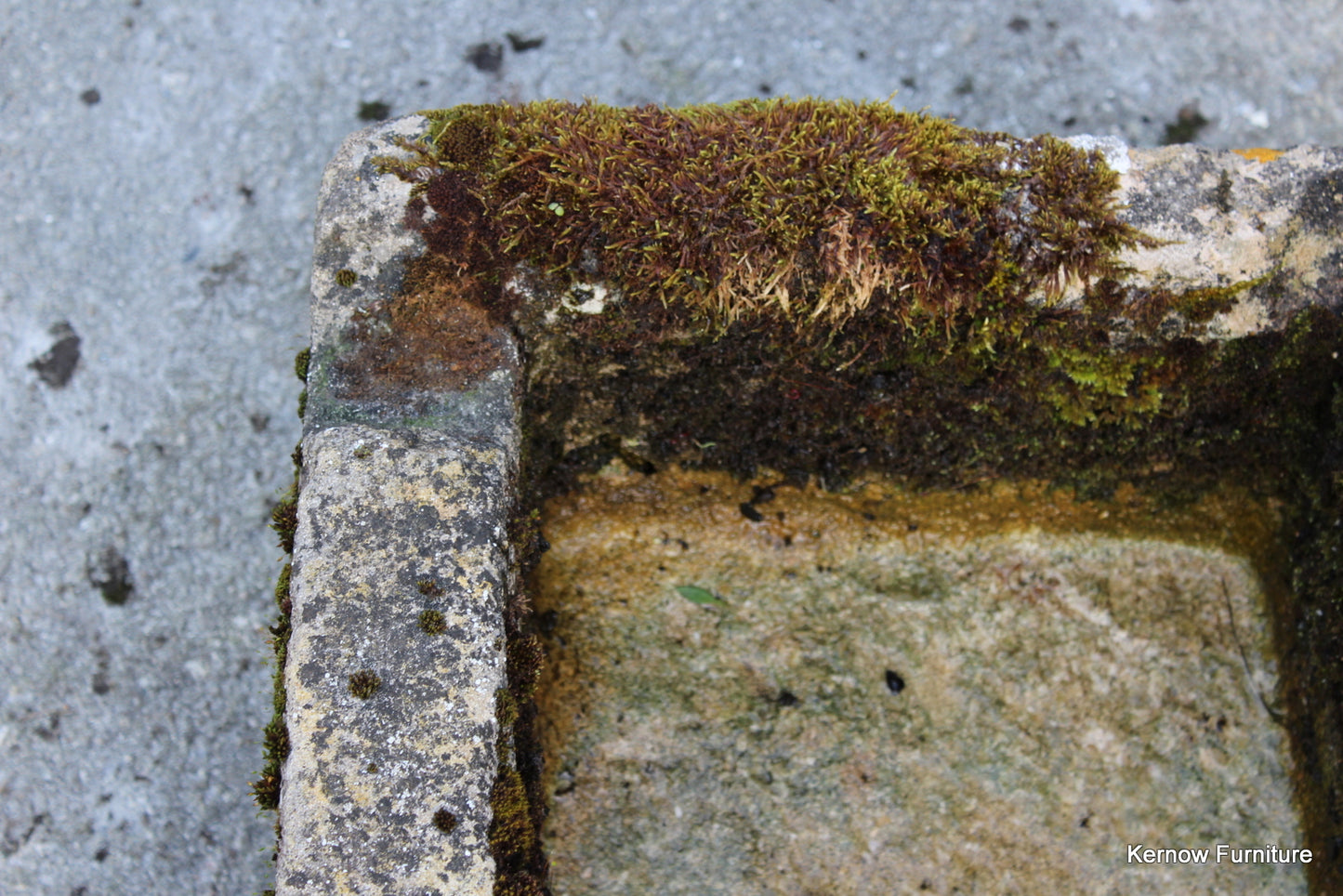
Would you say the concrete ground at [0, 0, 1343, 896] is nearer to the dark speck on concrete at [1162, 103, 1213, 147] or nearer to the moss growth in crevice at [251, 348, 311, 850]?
the dark speck on concrete at [1162, 103, 1213, 147]

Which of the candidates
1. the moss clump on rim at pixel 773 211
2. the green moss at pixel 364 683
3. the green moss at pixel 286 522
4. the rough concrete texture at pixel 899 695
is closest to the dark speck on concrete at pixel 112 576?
the green moss at pixel 286 522

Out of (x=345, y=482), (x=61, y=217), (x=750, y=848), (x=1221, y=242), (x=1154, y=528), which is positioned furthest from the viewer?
(x=61, y=217)

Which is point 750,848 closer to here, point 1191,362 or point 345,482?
point 345,482

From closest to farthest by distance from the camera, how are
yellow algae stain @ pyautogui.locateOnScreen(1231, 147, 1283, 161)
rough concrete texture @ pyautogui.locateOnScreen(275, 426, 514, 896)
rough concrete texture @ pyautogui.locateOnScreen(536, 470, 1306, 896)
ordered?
1. rough concrete texture @ pyautogui.locateOnScreen(275, 426, 514, 896)
2. yellow algae stain @ pyautogui.locateOnScreen(1231, 147, 1283, 161)
3. rough concrete texture @ pyautogui.locateOnScreen(536, 470, 1306, 896)

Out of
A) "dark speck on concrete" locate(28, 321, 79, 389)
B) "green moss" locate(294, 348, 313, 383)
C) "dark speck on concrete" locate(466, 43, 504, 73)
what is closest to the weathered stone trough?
"green moss" locate(294, 348, 313, 383)

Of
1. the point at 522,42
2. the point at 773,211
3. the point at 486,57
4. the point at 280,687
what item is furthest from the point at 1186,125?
the point at 280,687

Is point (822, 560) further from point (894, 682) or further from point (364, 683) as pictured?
point (364, 683)

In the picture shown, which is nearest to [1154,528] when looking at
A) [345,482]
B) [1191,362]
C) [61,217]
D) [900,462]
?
[1191,362]
